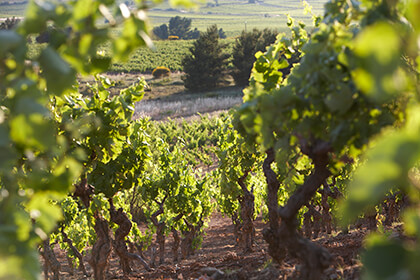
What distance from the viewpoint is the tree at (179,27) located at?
323ft

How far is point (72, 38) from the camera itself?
5.57ft

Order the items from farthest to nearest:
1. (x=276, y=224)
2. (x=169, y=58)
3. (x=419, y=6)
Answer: (x=169, y=58) → (x=276, y=224) → (x=419, y=6)

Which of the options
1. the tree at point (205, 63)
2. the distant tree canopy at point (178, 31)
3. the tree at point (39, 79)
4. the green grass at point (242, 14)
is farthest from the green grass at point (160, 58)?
the tree at point (39, 79)

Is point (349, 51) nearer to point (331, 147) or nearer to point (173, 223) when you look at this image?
point (331, 147)

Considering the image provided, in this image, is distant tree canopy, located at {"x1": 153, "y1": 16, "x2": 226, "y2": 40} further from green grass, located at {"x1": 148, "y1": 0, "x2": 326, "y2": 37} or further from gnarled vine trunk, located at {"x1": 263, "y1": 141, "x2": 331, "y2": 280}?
gnarled vine trunk, located at {"x1": 263, "y1": 141, "x2": 331, "y2": 280}

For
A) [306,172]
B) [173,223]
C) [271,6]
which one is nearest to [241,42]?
[173,223]

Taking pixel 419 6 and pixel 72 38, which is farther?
pixel 72 38

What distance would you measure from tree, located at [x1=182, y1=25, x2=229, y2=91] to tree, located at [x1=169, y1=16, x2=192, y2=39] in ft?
169

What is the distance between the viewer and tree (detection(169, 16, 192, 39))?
323ft

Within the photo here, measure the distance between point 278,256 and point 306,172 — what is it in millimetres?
2303

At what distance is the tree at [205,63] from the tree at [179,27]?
51.5 meters

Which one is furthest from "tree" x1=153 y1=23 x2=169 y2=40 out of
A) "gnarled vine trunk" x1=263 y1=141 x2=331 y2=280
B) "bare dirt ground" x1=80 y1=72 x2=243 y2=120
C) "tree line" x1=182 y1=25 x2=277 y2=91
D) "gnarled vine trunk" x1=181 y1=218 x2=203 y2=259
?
"gnarled vine trunk" x1=263 y1=141 x2=331 y2=280

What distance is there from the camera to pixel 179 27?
327 feet

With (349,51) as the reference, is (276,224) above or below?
below
